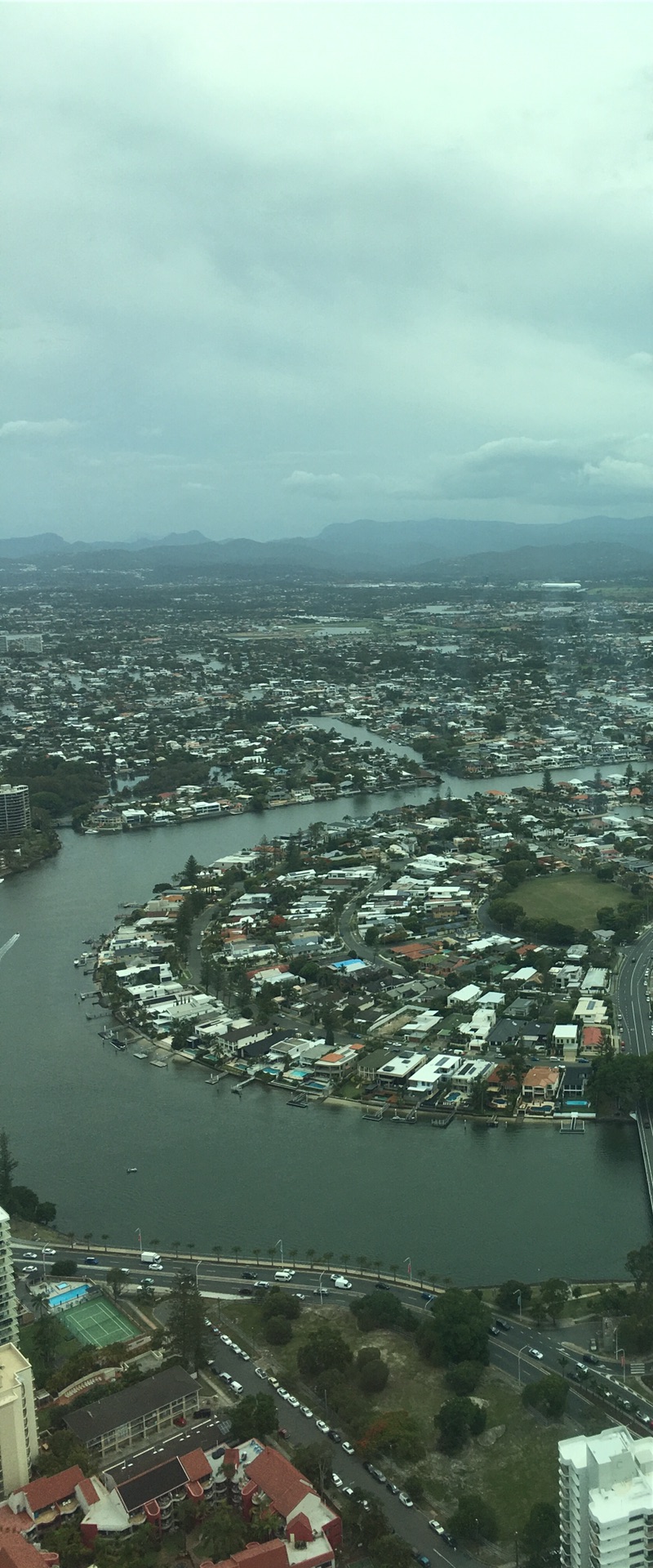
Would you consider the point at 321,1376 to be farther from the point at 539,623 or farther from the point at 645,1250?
the point at 539,623

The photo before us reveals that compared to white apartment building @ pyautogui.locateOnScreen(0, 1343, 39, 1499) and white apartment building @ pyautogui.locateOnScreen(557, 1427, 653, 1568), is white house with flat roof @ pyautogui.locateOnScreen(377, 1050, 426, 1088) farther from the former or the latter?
white apartment building @ pyautogui.locateOnScreen(557, 1427, 653, 1568)

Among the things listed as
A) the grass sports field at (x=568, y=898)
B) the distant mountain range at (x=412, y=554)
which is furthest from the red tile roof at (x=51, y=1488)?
the distant mountain range at (x=412, y=554)

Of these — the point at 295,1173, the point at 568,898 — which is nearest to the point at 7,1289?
the point at 295,1173

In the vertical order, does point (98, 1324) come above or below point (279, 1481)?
below

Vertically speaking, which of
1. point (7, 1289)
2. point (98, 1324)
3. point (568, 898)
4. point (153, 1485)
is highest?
point (7, 1289)

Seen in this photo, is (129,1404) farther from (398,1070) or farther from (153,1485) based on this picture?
(398,1070)

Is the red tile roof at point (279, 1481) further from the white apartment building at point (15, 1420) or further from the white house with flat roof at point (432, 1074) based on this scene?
the white house with flat roof at point (432, 1074)
